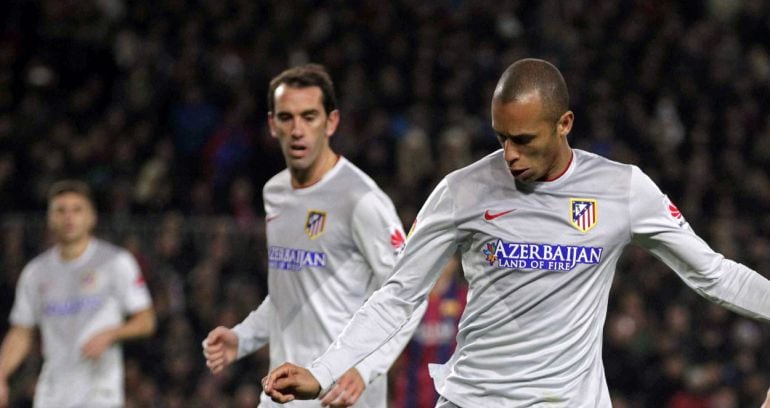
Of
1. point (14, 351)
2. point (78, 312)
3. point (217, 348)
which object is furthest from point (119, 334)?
point (217, 348)

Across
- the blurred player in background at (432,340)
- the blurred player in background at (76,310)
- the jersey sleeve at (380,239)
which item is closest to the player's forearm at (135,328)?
the blurred player in background at (76,310)

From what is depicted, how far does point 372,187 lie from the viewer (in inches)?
201

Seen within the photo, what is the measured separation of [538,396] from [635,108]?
10569 millimetres

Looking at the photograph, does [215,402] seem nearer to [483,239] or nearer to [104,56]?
[104,56]

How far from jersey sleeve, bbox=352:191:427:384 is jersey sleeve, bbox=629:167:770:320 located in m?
1.24

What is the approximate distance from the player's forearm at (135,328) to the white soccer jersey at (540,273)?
3757 mm

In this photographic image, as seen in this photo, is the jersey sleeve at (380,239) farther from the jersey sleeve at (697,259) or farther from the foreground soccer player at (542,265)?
the jersey sleeve at (697,259)

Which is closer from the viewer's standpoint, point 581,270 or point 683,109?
point 581,270

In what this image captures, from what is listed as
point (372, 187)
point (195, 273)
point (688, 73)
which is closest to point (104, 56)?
point (195, 273)

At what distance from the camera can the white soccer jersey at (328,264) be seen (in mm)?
A: 4973

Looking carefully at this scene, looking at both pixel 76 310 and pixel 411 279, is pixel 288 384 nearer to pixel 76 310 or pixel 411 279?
pixel 411 279

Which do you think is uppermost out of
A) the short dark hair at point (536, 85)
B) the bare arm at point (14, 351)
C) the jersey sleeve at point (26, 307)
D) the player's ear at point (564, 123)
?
the short dark hair at point (536, 85)

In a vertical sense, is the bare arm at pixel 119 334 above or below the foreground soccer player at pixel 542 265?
below

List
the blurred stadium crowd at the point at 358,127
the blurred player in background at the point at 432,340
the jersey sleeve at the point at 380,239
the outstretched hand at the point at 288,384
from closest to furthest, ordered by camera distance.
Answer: the outstretched hand at the point at 288,384
the jersey sleeve at the point at 380,239
the blurred player in background at the point at 432,340
the blurred stadium crowd at the point at 358,127
